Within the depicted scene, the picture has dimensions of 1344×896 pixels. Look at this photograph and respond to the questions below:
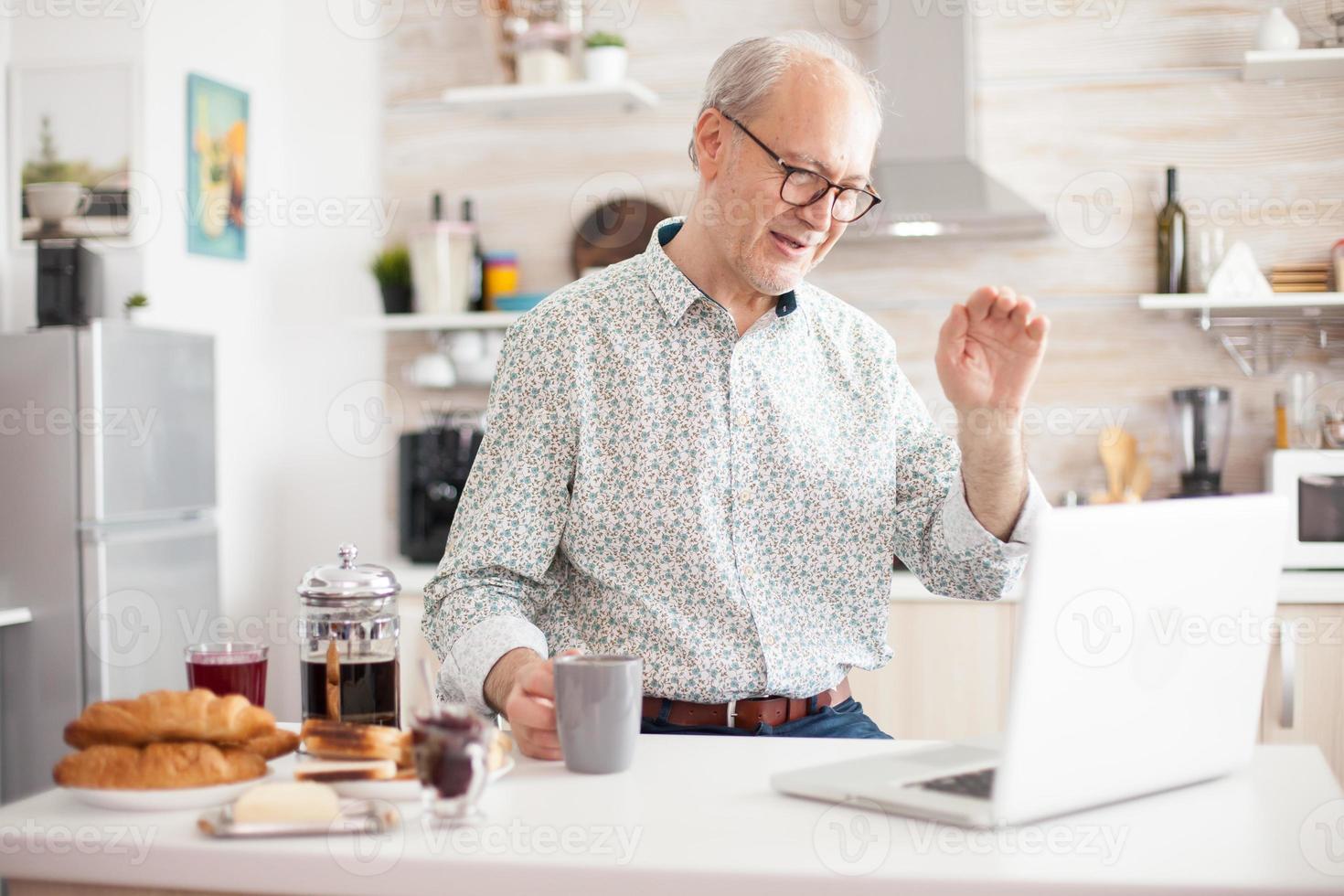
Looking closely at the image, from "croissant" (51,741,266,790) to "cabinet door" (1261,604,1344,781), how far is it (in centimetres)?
248

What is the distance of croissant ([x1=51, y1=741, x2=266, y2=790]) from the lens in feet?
3.50

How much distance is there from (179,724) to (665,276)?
0.88 metres

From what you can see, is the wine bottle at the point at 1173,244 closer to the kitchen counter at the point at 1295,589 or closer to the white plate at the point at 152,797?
the kitchen counter at the point at 1295,589

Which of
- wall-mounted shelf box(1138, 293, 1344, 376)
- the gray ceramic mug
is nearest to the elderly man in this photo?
the gray ceramic mug

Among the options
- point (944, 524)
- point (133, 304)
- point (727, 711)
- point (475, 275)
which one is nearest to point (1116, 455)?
point (475, 275)

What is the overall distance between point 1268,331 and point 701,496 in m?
2.31

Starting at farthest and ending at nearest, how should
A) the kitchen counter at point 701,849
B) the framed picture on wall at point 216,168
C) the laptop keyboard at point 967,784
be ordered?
the framed picture on wall at point 216,168 < the laptop keyboard at point 967,784 < the kitchen counter at point 701,849

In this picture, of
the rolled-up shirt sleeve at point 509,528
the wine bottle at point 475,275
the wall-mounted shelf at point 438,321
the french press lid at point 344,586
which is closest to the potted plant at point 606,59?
the wine bottle at point 475,275

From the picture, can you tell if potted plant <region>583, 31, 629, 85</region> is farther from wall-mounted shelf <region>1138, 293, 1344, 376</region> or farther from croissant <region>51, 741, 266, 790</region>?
croissant <region>51, 741, 266, 790</region>

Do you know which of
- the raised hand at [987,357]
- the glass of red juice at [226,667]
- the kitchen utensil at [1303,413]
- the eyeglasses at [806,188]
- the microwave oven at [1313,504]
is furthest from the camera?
the kitchen utensil at [1303,413]

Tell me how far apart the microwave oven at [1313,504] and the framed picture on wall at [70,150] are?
9.41ft

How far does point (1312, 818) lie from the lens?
1.05 meters

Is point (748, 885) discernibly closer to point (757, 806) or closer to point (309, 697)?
point (757, 806)

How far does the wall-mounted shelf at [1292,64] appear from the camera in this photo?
124 inches
